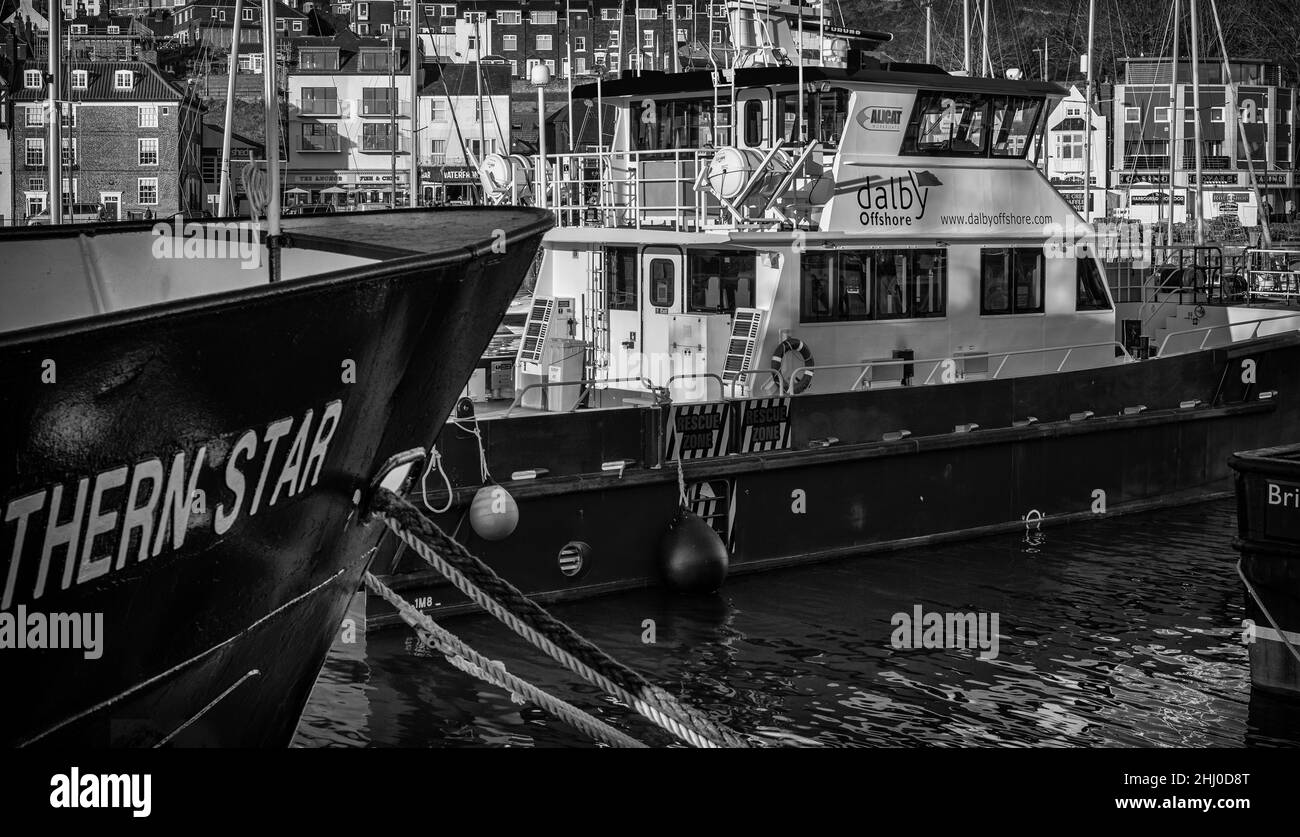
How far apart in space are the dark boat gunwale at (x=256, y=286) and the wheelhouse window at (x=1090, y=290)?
10623 millimetres

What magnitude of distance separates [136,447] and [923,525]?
35.1ft

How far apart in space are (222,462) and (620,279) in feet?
34.1

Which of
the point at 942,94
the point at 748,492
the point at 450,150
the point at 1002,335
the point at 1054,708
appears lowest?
the point at 1054,708

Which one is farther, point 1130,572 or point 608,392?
point 608,392

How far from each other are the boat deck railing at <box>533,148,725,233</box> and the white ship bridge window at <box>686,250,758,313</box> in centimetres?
35

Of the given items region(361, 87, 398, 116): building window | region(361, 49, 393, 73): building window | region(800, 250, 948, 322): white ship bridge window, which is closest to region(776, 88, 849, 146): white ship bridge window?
region(800, 250, 948, 322): white ship bridge window

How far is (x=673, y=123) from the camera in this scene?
15.9m

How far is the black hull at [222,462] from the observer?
13.9ft

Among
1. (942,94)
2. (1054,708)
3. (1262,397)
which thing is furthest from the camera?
(1262,397)

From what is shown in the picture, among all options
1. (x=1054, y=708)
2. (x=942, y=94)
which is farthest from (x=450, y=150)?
(x=1054, y=708)

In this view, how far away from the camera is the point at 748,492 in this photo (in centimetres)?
1305

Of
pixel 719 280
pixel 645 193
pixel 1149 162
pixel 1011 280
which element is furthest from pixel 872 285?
pixel 1149 162
